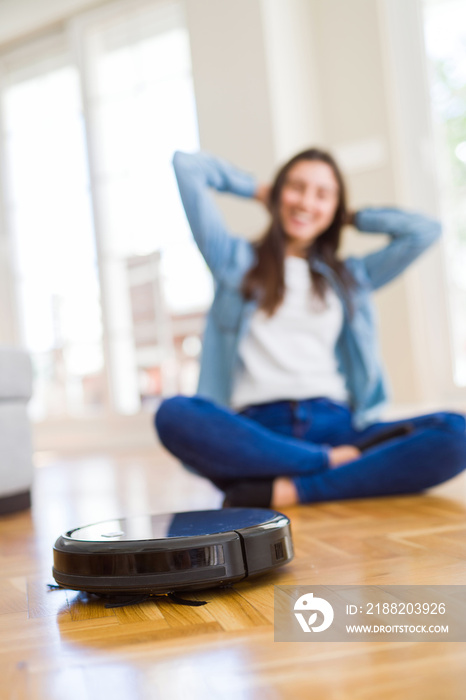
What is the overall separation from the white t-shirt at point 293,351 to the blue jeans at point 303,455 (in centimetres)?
14

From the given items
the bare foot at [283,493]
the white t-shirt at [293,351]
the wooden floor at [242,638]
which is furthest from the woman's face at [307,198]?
the wooden floor at [242,638]

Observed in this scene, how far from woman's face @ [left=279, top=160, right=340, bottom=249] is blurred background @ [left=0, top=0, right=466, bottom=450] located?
3.91 ft

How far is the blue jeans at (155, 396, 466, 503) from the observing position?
1.54 m

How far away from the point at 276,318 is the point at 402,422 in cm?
39

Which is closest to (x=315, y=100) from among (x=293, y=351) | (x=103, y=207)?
(x=103, y=207)

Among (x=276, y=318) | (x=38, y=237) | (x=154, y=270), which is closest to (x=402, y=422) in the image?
(x=276, y=318)

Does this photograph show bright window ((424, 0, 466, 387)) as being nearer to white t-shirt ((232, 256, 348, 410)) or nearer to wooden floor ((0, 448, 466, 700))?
white t-shirt ((232, 256, 348, 410))

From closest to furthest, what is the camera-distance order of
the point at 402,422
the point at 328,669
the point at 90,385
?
the point at 328,669
the point at 402,422
the point at 90,385

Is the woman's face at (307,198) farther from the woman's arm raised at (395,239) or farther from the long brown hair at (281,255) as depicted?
the woman's arm raised at (395,239)

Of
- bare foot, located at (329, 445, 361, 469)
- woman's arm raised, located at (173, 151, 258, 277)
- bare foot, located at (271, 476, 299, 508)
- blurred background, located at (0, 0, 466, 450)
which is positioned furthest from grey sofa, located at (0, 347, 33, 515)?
blurred background, located at (0, 0, 466, 450)

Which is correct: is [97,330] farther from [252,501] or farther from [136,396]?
[252,501]

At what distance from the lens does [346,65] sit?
123 inches

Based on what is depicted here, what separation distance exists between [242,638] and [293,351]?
1.10 metres

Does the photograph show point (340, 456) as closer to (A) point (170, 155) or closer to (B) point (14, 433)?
(B) point (14, 433)
